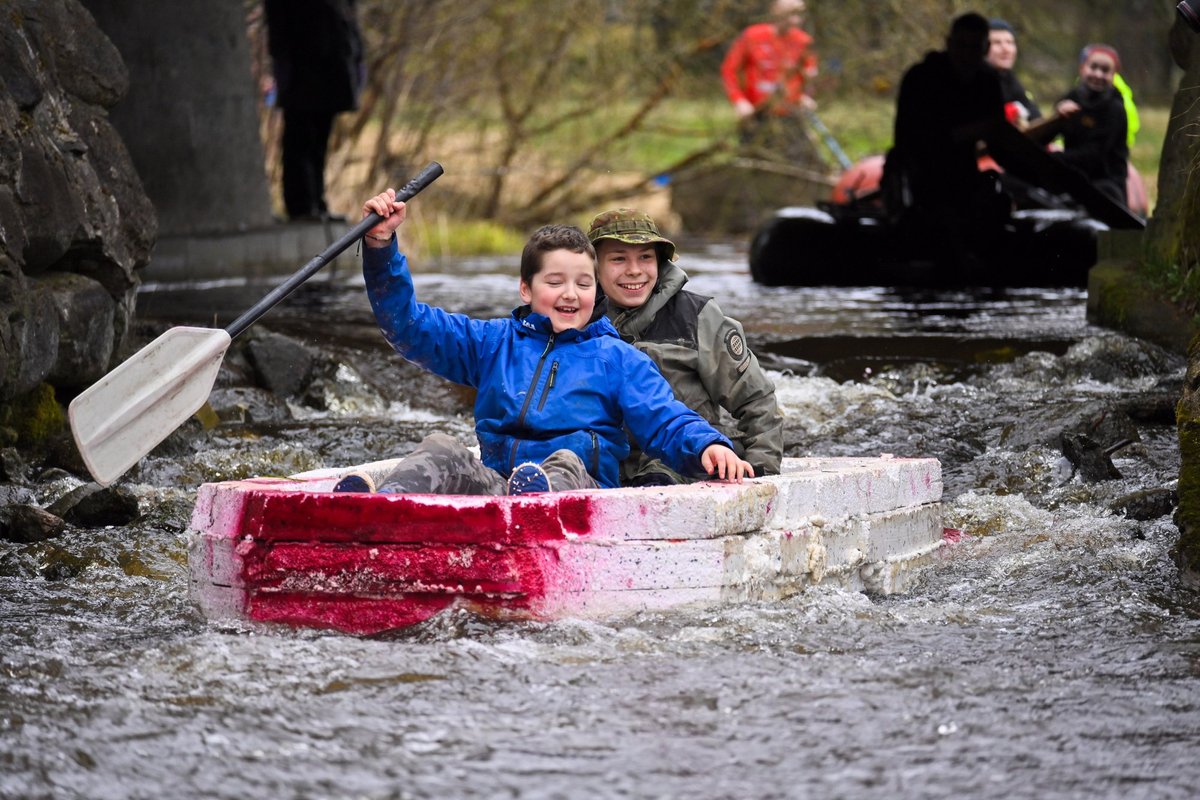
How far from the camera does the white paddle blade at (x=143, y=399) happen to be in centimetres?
436

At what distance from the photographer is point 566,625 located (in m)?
3.98

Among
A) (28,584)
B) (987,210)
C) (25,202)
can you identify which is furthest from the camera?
(987,210)

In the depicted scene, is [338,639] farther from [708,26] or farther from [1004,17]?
[1004,17]

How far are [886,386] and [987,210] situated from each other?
377 centimetres

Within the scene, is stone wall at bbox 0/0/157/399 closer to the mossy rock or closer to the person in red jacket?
the mossy rock

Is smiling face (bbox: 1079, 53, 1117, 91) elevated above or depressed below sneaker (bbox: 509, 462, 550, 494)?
above

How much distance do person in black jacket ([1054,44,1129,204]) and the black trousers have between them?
5.12 metres

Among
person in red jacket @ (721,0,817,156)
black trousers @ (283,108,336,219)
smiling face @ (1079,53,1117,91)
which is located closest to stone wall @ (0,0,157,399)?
black trousers @ (283,108,336,219)

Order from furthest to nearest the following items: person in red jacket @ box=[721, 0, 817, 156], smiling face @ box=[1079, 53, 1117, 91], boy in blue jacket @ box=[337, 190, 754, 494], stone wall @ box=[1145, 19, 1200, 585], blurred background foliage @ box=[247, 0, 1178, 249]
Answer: person in red jacket @ box=[721, 0, 817, 156], blurred background foliage @ box=[247, 0, 1178, 249], smiling face @ box=[1079, 53, 1117, 91], stone wall @ box=[1145, 19, 1200, 585], boy in blue jacket @ box=[337, 190, 754, 494]

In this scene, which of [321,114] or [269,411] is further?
[321,114]

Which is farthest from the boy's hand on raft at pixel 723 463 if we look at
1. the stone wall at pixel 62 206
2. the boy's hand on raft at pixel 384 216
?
the stone wall at pixel 62 206

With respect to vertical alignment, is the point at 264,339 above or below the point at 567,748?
above

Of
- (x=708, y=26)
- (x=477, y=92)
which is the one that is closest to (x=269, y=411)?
(x=477, y=92)

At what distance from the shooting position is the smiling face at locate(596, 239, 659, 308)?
16.3 feet
